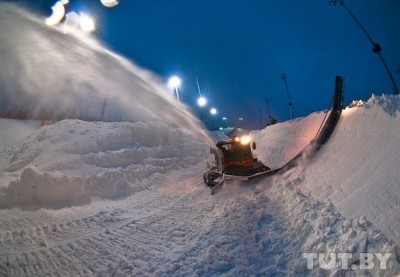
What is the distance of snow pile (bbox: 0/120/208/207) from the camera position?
29.7 feet

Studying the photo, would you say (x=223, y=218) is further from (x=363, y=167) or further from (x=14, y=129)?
(x=14, y=129)

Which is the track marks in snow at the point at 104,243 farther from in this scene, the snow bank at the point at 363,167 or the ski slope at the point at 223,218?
the snow bank at the point at 363,167

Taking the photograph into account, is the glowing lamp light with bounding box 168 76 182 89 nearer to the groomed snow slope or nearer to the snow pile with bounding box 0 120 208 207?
the snow pile with bounding box 0 120 208 207

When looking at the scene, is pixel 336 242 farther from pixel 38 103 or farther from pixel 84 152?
pixel 38 103

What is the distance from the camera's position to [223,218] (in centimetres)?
662

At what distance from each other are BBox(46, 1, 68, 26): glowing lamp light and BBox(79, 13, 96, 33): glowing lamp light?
259cm

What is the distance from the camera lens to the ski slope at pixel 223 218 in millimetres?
4523

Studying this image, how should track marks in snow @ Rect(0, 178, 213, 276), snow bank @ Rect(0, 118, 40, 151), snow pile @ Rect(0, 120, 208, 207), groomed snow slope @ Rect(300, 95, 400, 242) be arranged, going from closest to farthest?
groomed snow slope @ Rect(300, 95, 400, 242) < track marks in snow @ Rect(0, 178, 213, 276) < snow pile @ Rect(0, 120, 208, 207) < snow bank @ Rect(0, 118, 40, 151)

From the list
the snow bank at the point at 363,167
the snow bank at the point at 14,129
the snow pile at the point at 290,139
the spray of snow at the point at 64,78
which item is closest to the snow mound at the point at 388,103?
the snow bank at the point at 363,167

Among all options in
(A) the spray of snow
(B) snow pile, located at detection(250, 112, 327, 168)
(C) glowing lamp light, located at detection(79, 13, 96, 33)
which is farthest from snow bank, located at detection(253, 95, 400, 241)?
(C) glowing lamp light, located at detection(79, 13, 96, 33)

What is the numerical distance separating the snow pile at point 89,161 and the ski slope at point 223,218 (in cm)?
7

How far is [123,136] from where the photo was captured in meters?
18.0

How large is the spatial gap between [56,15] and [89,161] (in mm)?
8059

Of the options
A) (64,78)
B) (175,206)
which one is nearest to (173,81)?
(64,78)
